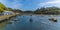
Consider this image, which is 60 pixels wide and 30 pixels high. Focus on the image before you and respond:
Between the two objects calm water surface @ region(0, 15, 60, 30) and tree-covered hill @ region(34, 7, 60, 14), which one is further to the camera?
calm water surface @ region(0, 15, 60, 30)

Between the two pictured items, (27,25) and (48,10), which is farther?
(27,25)

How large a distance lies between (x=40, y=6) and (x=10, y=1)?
3.24ft

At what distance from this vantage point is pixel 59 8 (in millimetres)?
4809

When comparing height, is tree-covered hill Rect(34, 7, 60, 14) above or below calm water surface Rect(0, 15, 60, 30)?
above

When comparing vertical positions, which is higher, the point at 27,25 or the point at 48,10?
the point at 48,10

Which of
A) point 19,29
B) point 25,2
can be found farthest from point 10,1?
point 19,29

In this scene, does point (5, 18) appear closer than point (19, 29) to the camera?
No

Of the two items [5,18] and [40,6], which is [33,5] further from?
[5,18]

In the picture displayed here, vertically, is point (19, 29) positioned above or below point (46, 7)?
below

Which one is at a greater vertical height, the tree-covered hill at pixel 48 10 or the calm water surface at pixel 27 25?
the tree-covered hill at pixel 48 10

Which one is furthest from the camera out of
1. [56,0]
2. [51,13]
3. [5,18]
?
[5,18]

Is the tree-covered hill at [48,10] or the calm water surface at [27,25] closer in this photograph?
the tree-covered hill at [48,10]

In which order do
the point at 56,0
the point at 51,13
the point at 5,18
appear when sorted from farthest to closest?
the point at 5,18 < the point at 51,13 < the point at 56,0

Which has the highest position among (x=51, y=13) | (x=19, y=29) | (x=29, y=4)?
(x=29, y=4)
